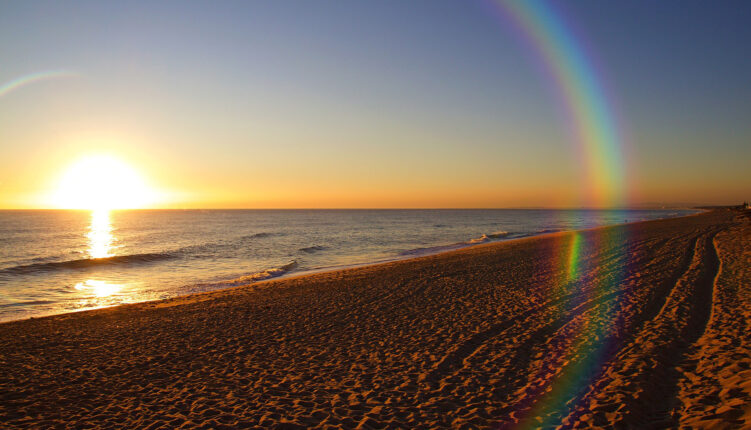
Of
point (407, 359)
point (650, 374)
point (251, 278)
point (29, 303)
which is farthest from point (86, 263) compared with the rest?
point (650, 374)

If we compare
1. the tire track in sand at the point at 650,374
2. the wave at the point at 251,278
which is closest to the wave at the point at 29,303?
the wave at the point at 251,278

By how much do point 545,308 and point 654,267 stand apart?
8.94m

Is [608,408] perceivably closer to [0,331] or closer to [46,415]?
[46,415]

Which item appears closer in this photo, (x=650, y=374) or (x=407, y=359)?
(x=650, y=374)

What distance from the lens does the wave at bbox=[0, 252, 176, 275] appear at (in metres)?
24.2

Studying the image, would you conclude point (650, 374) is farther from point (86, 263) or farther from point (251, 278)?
point (86, 263)

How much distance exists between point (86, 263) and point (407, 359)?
28763 mm

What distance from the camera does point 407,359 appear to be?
7.90m

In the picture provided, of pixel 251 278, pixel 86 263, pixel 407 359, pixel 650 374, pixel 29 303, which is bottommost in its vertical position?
pixel 86 263

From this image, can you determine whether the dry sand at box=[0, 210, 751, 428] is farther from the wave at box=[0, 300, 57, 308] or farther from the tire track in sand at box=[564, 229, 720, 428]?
the wave at box=[0, 300, 57, 308]

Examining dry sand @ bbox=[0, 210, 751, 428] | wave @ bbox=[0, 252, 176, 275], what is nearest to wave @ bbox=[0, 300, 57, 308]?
dry sand @ bbox=[0, 210, 751, 428]

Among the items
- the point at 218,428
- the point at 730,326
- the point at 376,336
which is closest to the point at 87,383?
the point at 218,428

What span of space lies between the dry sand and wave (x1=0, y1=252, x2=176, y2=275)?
1592 cm

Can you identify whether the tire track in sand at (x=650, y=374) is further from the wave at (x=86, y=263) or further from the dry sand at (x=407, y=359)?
the wave at (x=86, y=263)
